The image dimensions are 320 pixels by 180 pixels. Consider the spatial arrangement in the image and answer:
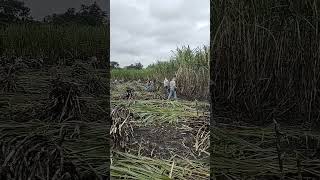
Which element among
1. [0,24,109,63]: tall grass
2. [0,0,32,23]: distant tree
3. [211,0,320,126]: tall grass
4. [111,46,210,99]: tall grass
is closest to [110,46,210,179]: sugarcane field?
[111,46,210,99]: tall grass

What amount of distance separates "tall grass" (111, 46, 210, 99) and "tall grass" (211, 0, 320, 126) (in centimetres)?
6

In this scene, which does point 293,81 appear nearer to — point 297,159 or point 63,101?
point 297,159

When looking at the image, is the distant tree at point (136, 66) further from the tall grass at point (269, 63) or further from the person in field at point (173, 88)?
the tall grass at point (269, 63)

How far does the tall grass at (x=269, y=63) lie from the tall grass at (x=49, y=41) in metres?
0.64

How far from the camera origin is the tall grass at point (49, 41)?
2.94 m

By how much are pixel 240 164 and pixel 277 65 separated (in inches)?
21.2

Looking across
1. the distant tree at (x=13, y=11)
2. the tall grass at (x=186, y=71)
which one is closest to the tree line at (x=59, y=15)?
the distant tree at (x=13, y=11)

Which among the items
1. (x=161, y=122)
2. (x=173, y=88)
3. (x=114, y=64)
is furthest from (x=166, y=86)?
(x=114, y=64)

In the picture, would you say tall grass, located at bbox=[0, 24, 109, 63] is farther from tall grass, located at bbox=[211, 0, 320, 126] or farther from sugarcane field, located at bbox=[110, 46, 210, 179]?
tall grass, located at bbox=[211, 0, 320, 126]

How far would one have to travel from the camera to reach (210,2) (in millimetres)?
2977

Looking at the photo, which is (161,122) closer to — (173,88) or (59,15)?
(173,88)

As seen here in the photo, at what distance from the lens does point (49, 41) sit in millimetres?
2986

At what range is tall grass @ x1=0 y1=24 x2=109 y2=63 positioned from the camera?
2.94 metres

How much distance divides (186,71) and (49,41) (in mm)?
716
